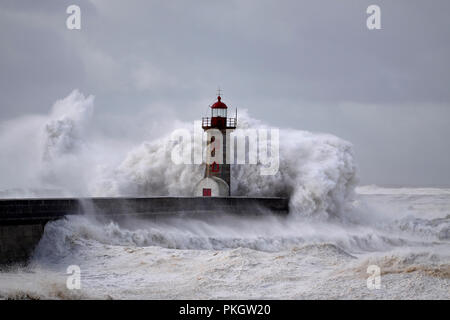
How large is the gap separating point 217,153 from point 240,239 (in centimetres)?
405

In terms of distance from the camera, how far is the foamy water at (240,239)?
1007 cm

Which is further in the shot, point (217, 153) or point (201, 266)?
point (217, 153)

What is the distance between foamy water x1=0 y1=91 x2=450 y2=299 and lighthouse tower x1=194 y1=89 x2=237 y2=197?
121 centimetres

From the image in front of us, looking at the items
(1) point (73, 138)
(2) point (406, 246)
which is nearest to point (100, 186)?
(1) point (73, 138)

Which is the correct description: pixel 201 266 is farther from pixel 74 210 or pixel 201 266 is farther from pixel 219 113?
pixel 219 113

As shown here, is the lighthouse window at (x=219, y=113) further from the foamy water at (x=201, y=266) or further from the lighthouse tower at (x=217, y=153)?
the foamy water at (x=201, y=266)

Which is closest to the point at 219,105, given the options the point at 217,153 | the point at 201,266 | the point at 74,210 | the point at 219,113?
the point at 219,113

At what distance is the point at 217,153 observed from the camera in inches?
765

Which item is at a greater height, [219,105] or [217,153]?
[219,105]

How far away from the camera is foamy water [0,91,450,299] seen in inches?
396

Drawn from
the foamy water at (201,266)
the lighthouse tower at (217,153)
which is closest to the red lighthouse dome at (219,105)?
the lighthouse tower at (217,153)

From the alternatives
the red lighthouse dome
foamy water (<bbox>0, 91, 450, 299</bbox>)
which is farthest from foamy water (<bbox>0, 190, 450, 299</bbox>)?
the red lighthouse dome

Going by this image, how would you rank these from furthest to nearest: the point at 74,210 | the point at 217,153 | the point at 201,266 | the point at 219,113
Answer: the point at 219,113 → the point at 217,153 → the point at 74,210 → the point at 201,266

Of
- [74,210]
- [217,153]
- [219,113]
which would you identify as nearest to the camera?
[74,210]
